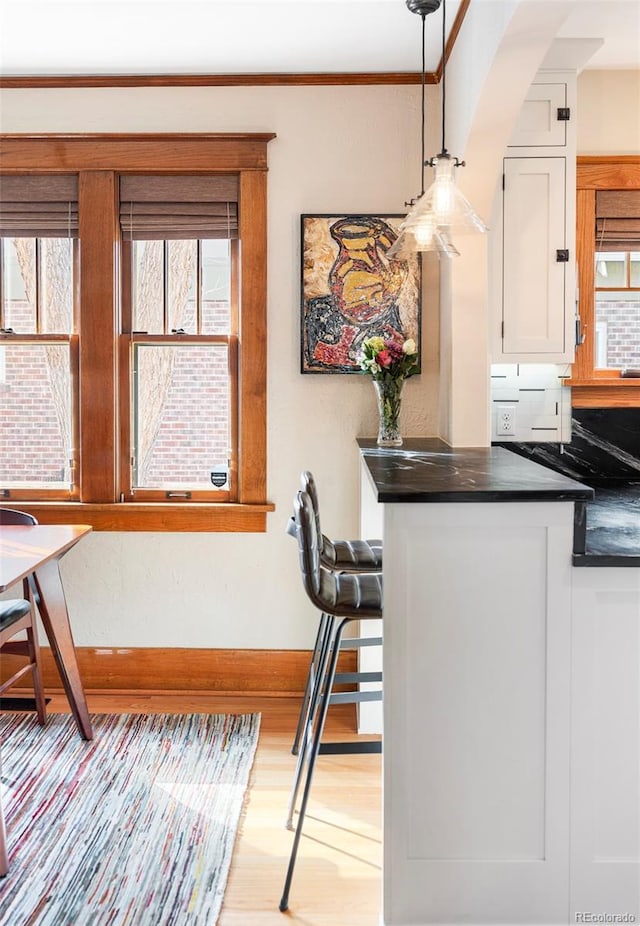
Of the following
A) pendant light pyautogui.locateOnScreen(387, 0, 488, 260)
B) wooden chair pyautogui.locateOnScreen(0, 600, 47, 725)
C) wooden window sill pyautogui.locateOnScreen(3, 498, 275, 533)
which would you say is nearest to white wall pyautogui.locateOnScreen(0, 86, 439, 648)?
wooden window sill pyautogui.locateOnScreen(3, 498, 275, 533)

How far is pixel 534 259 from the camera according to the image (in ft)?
10.0

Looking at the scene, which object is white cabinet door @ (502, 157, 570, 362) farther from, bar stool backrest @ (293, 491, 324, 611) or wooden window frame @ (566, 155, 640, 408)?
bar stool backrest @ (293, 491, 324, 611)

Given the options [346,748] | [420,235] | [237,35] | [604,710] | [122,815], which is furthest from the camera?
[237,35]

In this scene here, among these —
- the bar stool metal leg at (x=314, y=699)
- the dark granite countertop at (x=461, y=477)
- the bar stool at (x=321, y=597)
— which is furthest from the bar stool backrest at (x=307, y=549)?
the bar stool metal leg at (x=314, y=699)

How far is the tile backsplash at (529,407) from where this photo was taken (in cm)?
342

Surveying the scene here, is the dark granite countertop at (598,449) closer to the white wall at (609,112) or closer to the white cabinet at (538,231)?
the white cabinet at (538,231)

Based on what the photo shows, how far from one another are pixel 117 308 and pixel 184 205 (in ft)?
1.78

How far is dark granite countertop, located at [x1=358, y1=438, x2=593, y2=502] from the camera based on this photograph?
183cm

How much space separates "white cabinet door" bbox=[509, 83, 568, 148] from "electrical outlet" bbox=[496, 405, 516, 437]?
107 centimetres

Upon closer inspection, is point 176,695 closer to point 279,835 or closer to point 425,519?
point 279,835

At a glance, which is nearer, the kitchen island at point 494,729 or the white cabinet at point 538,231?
the kitchen island at point 494,729

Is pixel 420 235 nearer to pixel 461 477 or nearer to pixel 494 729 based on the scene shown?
pixel 461 477

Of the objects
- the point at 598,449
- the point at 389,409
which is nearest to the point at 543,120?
the point at 389,409

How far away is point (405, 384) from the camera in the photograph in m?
3.44
